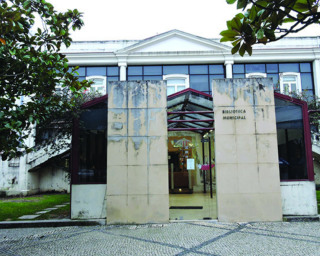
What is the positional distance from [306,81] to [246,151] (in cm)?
1222

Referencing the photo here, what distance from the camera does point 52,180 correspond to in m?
18.1

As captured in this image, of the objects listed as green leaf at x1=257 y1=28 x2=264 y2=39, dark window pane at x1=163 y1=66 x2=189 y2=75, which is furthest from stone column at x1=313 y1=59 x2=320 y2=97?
green leaf at x1=257 y1=28 x2=264 y2=39

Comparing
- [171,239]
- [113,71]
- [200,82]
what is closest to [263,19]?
[171,239]

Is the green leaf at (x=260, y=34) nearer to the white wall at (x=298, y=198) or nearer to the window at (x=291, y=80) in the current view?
the white wall at (x=298, y=198)

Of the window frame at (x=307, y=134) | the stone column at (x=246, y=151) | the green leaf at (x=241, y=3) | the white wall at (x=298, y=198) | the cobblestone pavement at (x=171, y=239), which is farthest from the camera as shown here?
the window frame at (x=307, y=134)

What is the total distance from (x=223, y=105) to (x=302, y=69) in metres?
12.3

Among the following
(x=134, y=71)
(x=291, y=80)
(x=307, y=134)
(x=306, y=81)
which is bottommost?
(x=307, y=134)

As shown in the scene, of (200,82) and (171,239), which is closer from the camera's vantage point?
(171,239)

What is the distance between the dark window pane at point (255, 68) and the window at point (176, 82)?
3928 mm

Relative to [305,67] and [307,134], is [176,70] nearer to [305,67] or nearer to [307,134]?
[305,67]

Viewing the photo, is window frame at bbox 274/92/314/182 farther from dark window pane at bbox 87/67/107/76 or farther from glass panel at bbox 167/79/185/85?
dark window pane at bbox 87/67/107/76

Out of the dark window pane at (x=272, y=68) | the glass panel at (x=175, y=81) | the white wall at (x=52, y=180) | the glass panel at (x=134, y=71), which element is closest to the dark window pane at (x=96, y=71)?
the glass panel at (x=134, y=71)

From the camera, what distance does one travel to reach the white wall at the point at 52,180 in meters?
18.0

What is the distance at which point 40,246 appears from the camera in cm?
638
